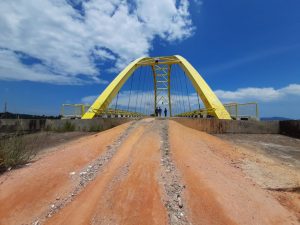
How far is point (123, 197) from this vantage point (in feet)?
14.1

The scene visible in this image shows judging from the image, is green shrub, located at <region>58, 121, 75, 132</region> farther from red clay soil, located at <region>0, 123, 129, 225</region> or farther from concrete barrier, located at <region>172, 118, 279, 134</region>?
red clay soil, located at <region>0, 123, 129, 225</region>

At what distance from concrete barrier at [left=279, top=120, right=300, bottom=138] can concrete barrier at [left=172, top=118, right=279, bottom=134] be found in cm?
Result: 21

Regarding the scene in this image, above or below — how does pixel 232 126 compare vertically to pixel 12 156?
above

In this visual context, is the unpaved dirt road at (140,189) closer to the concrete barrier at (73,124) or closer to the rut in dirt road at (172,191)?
the rut in dirt road at (172,191)

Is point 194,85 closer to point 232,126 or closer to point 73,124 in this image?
point 232,126

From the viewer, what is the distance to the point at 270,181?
5137 millimetres

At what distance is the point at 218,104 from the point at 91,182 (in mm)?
14511

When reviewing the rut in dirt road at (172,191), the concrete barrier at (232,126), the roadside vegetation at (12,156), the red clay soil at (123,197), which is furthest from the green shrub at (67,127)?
the rut in dirt road at (172,191)

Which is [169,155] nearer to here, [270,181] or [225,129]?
[270,181]

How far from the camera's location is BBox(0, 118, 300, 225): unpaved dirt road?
13.0 feet

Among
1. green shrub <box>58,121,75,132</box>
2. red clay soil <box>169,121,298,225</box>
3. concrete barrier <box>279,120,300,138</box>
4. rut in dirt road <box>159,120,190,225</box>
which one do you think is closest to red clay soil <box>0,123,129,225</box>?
rut in dirt road <box>159,120,190,225</box>

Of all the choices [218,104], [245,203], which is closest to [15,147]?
[245,203]

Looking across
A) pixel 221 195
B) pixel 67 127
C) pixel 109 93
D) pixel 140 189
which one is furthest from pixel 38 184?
pixel 109 93

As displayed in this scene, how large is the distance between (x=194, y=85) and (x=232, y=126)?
11.3 metres
